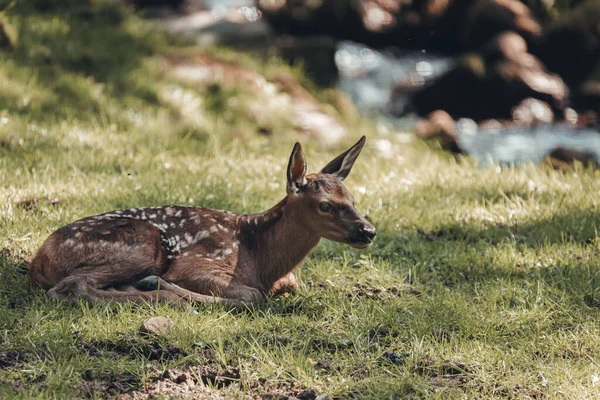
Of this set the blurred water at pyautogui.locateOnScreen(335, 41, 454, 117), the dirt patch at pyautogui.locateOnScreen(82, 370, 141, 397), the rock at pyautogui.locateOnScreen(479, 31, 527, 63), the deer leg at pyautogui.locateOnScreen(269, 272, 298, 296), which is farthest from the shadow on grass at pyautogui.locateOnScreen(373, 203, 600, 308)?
the rock at pyautogui.locateOnScreen(479, 31, 527, 63)

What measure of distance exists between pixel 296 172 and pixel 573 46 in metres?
10.4

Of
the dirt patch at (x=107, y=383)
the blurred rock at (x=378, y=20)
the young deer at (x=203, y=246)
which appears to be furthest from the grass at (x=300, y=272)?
the blurred rock at (x=378, y=20)

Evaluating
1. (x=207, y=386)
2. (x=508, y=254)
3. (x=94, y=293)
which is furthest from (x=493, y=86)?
(x=207, y=386)

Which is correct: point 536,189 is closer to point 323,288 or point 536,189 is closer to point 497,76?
point 323,288

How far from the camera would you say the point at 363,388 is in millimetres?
4750

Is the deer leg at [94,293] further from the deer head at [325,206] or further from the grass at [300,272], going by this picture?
the deer head at [325,206]

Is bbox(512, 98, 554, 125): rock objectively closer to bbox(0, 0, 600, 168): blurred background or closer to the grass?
bbox(0, 0, 600, 168): blurred background

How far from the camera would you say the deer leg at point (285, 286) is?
19.6 feet

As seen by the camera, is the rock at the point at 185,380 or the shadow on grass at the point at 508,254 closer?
the rock at the point at 185,380

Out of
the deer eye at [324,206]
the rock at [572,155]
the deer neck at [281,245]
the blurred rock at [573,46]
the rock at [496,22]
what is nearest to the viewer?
the deer eye at [324,206]

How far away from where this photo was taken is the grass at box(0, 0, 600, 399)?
15.9 ft

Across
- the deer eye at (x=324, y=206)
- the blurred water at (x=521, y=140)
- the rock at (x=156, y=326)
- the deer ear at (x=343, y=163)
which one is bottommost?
the blurred water at (x=521, y=140)

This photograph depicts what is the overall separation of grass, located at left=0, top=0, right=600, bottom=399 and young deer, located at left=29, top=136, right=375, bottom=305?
173mm

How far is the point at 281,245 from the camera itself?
5922 mm
